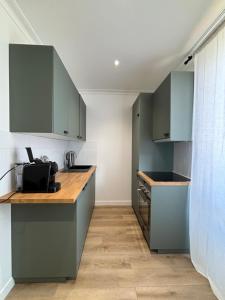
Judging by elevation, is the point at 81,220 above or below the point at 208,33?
below

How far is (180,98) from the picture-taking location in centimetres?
206

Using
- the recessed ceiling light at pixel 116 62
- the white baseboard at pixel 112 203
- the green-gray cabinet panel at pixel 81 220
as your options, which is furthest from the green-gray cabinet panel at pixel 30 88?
the white baseboard at pixel 112 203

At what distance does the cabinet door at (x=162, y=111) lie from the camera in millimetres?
2143

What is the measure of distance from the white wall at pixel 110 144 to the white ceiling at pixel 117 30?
994 mm

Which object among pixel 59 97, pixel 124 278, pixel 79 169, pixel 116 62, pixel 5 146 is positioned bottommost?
pixel 124 278

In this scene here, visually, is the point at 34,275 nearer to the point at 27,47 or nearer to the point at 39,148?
the point at 39,148

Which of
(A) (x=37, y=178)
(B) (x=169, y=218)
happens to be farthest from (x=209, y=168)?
(A) (x=37, y=178)

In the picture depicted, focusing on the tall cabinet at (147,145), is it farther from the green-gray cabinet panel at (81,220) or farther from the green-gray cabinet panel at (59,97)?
the green-gray cabinet panel at (59,97)

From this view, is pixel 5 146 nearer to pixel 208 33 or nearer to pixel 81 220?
pixel 81 220

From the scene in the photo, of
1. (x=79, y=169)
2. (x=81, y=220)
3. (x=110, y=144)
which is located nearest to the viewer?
(x=81, y=220)

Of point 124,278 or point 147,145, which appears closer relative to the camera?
point 124,278

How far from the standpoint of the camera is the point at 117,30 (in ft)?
5.82

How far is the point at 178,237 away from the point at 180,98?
1680mm

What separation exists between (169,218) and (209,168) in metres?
0.81
